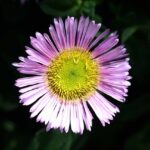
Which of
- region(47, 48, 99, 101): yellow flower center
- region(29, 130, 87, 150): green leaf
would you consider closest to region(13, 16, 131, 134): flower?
region(47, 48, 99, 101): yellow flower center

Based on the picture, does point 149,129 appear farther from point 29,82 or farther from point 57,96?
point 29,82

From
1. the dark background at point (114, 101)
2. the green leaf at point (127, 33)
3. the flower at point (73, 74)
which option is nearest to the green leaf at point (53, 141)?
the dark background at point (114, 101)

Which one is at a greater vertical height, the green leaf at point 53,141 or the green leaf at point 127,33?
the green leaf at point 127,33

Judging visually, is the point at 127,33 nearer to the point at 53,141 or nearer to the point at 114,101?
the point at 114,101

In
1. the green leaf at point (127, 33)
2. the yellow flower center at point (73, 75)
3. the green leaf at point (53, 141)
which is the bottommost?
the green leaf at point (53, 141)

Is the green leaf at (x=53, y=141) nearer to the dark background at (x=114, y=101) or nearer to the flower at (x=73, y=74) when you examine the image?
the dark background at (x=114, y=101)

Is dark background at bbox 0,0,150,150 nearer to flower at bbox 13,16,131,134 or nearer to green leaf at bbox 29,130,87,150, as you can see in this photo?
green leaf at bbox 29,130,87,150

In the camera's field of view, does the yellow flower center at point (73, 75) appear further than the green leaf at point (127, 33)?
No

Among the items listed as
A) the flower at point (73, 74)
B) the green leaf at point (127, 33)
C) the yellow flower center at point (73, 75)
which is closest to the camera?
the flower at point (73, 74)

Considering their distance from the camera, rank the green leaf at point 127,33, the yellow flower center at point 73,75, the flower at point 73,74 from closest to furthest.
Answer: the flower at point 73,74, the yellow flower center at point 73,75, the green leaf at point 127,33
